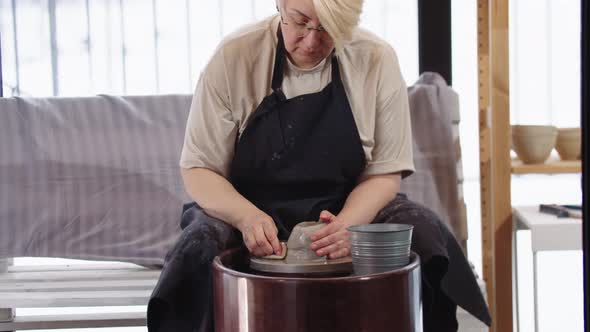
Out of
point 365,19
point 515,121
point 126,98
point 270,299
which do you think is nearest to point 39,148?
point 126,98

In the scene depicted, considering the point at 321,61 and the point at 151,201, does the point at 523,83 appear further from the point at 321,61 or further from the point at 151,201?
the point at 151,201

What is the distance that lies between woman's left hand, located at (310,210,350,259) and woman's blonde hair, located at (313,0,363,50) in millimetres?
387

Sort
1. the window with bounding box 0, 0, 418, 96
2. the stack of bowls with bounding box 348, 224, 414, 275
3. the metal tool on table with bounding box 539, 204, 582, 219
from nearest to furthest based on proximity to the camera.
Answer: the stack of bowls with bounding box 348, 224, 414, 275 < the metal tool on table with bounding box 539, 204, 582, 219 < the window with bounding box 0, 0, 418, 96

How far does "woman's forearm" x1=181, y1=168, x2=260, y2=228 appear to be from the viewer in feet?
5.12

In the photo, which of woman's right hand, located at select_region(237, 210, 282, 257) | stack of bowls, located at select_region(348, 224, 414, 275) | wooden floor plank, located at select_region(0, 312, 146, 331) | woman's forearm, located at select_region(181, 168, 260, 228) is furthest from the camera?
wooden floor plank, located at select_region(0, 312, 146, 331)

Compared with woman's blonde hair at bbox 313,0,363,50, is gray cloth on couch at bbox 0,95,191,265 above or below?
below

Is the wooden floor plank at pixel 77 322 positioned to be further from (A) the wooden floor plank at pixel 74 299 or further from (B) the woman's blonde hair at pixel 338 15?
(B) the woman's blonde hair at pixel 338 15

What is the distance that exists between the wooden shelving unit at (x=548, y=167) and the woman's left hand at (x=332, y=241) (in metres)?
0.78

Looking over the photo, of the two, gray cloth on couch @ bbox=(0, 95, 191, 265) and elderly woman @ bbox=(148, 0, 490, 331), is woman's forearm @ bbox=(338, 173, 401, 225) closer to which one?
elderly woman @ bbox=(148, 0, 490, 331)

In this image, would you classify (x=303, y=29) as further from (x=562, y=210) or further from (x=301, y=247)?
(x=562, y=210)

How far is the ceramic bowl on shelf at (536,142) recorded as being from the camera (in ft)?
6.61

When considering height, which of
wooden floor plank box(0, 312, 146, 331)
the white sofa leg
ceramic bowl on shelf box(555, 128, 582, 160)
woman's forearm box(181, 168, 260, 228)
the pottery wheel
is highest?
ceramic bowl on shelf box(555, 128, 582, 160)

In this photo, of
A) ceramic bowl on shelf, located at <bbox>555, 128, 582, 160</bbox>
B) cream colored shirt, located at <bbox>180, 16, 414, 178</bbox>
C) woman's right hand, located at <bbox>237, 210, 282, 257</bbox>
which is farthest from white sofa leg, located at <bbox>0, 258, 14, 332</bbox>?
ceramic bowl on shelf, located at <bbox>555, 128, 582, 160</bbox>

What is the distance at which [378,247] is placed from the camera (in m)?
1.19
